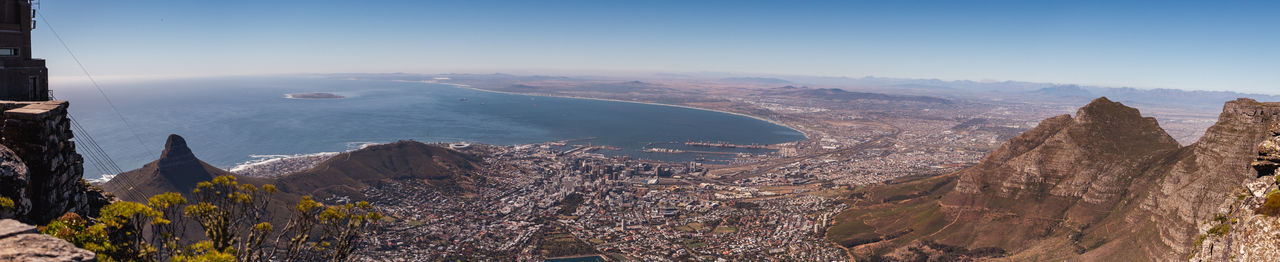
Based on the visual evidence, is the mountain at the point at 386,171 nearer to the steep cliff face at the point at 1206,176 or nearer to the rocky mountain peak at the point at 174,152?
the rocky mountain peak at the point at 174,152

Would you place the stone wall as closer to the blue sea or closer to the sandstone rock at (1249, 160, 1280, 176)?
the sandstone rock at (1249, 160, 1280, 176)

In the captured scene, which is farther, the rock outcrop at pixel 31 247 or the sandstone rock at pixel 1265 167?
the sandstone rock at pixel 1265 167

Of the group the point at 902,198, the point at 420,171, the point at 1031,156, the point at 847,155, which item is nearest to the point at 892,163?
the point at 847,155

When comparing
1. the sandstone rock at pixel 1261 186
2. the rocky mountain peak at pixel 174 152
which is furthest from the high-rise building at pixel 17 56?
the rocky mountain peak at pixel 174 152

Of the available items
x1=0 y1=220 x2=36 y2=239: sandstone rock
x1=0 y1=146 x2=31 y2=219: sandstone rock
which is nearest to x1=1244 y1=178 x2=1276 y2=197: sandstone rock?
Result: x1=0 y1=220 x2=36 y2=239: sandstone rock

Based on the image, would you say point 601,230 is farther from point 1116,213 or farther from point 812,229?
point 1116,213

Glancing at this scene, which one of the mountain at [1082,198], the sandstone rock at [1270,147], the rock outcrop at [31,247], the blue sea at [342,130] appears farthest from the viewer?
the blue sea at [342,130]
